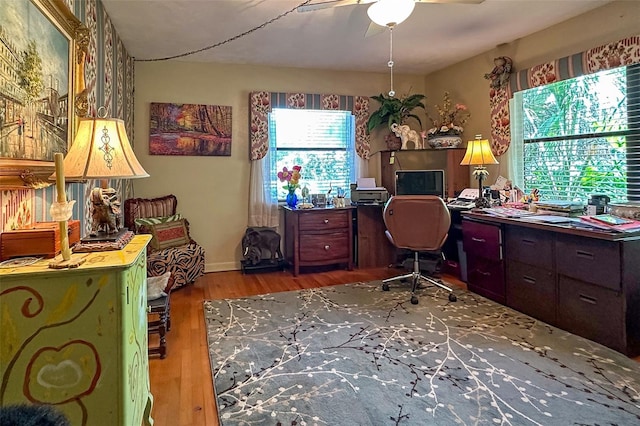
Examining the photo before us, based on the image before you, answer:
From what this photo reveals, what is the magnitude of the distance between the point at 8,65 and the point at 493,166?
408 centimetres

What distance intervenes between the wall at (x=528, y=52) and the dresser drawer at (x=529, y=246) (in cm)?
118

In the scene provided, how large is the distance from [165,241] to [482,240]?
9.58 feet

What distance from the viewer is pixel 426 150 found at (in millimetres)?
4531

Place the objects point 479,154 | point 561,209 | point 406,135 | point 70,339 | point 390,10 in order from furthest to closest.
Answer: point 406,135 < point 479,154 < point 561,209 < point 390,10 < point 70,339

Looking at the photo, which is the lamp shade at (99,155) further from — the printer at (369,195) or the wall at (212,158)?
the printer at (369,195)

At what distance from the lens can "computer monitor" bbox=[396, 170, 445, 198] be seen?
4428mm

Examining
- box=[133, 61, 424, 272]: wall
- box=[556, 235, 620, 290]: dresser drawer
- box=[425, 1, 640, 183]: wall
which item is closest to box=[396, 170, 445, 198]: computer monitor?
box=[425, 1, 640, 183]: wall

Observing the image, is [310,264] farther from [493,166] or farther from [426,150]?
[493,166]

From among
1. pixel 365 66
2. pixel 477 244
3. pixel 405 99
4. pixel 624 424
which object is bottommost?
pixel 624 424

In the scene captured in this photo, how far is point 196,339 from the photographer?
2619 mm

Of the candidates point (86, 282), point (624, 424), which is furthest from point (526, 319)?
point (86, 282)

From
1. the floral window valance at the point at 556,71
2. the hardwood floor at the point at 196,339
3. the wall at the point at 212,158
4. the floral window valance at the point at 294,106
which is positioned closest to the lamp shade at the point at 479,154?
the floral window valance at the point at 556,71

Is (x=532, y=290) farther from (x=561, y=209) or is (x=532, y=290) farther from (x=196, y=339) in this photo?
(x=196, y=339)

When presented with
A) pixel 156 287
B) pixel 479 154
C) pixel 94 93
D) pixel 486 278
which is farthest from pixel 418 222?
pixel 94 93
